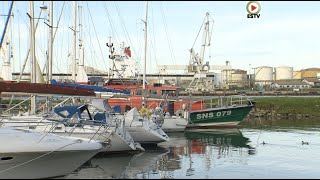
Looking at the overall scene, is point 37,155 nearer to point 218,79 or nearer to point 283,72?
point 218,79

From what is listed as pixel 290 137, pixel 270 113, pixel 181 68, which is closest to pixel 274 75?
pixel 181 68

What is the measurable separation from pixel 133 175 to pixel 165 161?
3983 mm

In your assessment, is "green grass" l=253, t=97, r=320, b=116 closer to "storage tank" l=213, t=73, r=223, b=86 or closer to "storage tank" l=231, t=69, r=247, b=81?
"storage tank" l=213, t=73, r=223, b=86

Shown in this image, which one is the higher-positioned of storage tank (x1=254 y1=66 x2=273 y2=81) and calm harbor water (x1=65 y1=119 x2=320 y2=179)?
storage tank (x1=254 y1=66 x2=273 y2=81)

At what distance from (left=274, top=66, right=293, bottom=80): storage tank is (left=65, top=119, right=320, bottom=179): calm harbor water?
167m

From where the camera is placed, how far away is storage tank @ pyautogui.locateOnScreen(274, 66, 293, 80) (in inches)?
7510

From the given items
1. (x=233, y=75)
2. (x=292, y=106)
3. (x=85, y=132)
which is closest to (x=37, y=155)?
(x=85, y=132)

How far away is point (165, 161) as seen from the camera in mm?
20281

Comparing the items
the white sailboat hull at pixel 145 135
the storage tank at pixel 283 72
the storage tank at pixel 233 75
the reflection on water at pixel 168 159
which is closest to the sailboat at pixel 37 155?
the reflection on water at pixel 168 159

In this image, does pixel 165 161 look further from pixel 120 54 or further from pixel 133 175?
pixel 120 54

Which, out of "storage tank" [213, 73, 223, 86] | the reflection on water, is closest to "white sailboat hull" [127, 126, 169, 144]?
the reflection on water

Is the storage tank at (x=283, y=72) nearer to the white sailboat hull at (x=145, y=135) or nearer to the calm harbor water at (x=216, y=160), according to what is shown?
the calm harbor water at (x=216, y=160)

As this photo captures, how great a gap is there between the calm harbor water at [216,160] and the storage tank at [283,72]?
167 meters

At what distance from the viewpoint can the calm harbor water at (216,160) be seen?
16.7m
